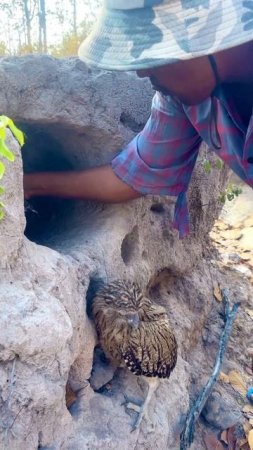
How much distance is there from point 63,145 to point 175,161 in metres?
0.61

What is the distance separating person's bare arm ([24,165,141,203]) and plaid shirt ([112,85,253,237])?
51 mm

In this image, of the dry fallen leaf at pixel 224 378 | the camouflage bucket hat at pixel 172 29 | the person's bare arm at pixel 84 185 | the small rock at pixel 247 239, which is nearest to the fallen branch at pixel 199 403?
the dry fallen leaf at pixel 224 378

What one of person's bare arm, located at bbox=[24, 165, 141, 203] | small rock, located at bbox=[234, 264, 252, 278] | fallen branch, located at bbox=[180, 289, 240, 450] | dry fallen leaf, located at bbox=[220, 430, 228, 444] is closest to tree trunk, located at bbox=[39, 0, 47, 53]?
person's bare arm, located at bbox=[24, 165, 141, 203]

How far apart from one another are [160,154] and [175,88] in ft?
1.96

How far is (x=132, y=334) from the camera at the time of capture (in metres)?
2.01

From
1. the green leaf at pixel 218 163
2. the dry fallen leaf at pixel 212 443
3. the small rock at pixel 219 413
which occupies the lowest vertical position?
the dry fallen leaf at pixel 212 443

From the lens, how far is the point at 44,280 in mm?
1783

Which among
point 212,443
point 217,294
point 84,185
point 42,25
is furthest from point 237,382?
point 42,25

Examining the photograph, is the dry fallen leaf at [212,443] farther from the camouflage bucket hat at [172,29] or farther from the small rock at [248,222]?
the small rock at [248,222]

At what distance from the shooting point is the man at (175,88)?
1.42 meters

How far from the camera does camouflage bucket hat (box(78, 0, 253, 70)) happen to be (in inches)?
55.0

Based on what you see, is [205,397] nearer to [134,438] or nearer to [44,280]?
[134,438]

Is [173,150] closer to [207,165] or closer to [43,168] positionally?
[207,165]

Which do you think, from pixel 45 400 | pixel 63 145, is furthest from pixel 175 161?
pixel 45 400
